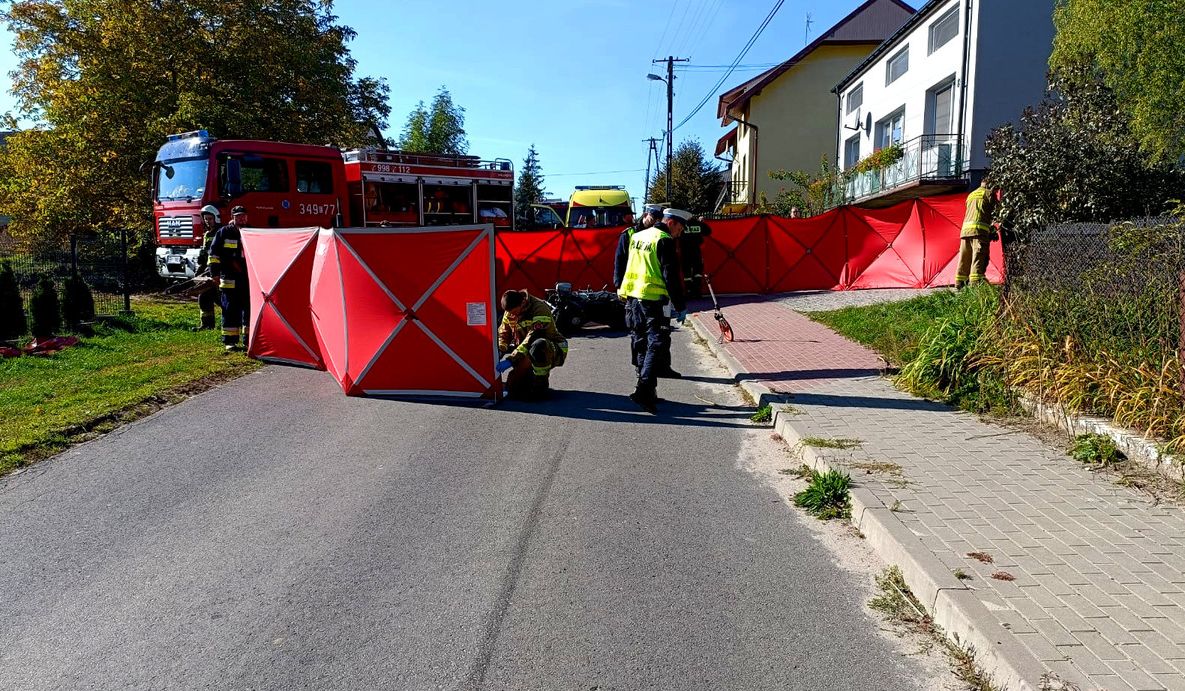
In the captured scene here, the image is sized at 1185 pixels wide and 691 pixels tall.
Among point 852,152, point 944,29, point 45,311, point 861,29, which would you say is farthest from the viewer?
point 861,29

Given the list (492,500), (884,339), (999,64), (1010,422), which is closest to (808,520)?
(492,500)

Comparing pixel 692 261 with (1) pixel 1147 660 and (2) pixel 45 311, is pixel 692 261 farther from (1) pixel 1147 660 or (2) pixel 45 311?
(2) pixel 45 311

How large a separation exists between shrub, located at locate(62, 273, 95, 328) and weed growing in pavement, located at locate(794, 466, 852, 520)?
494 inches

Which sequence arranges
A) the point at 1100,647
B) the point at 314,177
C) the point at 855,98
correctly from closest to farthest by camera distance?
the point at 1100,647
the point at 314,177
the point at 855,98

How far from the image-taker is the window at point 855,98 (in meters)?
34.8

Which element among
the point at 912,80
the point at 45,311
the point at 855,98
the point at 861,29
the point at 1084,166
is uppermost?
the point at 861,29

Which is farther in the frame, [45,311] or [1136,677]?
[45,311]

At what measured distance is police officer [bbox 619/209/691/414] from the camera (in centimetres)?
832

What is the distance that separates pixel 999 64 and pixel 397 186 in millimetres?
17035

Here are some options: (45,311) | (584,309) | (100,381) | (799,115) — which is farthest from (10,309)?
(799,115)

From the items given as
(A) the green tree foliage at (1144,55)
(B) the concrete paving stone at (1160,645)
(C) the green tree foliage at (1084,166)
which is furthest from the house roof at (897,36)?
(B) the concrete paving stone at (1160,645)

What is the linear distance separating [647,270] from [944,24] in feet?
73.7

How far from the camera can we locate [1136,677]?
305cm

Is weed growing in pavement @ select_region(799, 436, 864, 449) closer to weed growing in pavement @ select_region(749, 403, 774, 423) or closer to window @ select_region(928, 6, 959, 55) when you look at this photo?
weed growing in pavement @ select_region(749, 403, 774, 423)
